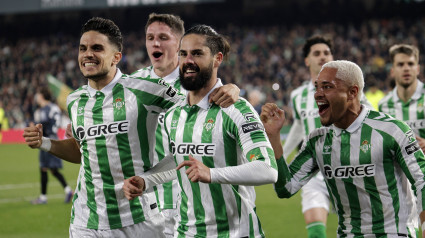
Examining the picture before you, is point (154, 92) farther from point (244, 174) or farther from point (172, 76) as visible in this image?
point (244, 174)

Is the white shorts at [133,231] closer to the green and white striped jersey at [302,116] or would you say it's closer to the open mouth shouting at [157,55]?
the open mouth shouting at [157,55]

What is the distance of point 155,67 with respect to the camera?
6020 mm

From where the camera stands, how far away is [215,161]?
3.98 meters

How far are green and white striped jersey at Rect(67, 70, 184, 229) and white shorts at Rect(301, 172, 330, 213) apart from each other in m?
2.71

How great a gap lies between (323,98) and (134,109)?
137cm

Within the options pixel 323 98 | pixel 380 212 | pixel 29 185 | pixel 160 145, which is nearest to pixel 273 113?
pixel 323 98

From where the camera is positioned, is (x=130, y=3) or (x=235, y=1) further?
(x=235, y=1)

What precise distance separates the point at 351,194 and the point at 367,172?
0.61ft

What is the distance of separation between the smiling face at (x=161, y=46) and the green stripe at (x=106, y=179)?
1.37 metres

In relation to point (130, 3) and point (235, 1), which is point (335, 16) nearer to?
point (235, 1)

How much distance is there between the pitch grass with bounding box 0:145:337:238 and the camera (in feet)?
32.6

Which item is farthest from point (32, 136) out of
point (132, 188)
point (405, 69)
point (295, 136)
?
point (405, 69)

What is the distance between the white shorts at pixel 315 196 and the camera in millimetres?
7074

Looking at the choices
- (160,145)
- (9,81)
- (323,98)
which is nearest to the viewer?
(323,98)
